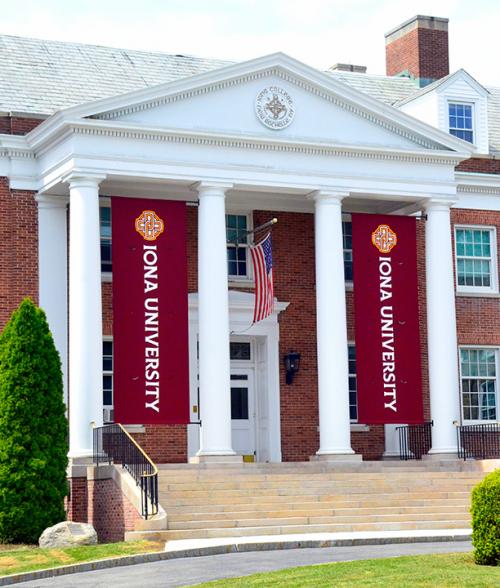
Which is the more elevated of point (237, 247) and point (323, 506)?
point (237, 247)

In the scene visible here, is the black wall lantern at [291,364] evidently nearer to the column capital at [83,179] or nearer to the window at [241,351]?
the window at [241,351]

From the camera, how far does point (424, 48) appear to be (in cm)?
4141

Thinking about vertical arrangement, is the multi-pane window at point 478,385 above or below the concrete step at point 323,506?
above

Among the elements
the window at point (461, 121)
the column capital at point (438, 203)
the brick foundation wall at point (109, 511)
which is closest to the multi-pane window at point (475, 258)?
the window at point (461, 121)

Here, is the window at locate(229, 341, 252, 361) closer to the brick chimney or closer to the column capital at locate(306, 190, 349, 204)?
the column capital at locate(306, 190, 349, 204)

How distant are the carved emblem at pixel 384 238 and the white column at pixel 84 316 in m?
7.08

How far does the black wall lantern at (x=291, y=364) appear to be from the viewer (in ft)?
113

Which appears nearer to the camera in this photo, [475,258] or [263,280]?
[263,280]

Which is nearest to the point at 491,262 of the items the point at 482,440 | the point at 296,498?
the point at 482,440

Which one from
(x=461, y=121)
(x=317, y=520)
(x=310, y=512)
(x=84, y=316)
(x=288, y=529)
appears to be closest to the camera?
(x=288, y=529)

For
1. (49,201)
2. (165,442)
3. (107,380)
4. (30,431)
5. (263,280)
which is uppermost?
(49,201)

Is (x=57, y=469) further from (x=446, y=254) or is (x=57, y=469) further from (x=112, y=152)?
(x=446, y=254)

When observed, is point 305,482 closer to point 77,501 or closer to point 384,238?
point 77,501

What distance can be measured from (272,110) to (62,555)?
43.2 feet
